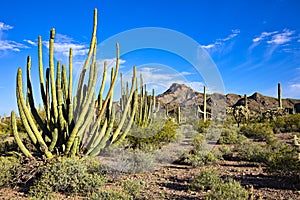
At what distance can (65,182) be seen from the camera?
5.53 metres

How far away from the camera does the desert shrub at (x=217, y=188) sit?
459 cm

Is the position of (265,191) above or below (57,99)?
below

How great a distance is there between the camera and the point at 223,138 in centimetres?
1293

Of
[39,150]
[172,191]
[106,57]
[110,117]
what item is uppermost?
[106,57]

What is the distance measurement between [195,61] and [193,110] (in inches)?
652

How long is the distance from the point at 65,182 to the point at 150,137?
214 inches

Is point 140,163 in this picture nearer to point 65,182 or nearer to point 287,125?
point 65,182

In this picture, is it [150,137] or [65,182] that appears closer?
[65,182]

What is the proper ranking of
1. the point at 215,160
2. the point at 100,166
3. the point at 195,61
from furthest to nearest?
the point at 195,61 → the point at 215,160 → the point at 100,166

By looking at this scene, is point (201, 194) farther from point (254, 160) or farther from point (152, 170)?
point (254, 160)

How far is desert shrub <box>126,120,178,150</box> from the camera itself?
1024cm

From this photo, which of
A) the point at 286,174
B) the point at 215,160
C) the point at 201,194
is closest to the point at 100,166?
the point at 201,194

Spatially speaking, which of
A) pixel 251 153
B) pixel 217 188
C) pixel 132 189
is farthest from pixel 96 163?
pixel 251 153

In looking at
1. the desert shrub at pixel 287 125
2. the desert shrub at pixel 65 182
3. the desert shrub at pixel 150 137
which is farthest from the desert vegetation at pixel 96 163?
the desert shrub at pixel 287 125
